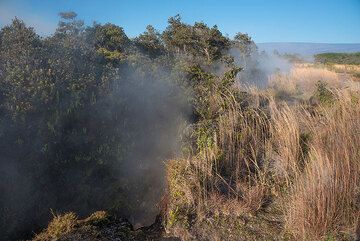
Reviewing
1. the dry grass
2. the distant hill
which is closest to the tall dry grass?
the dry grass

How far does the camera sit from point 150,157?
6.68m

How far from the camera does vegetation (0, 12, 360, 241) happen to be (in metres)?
4.87

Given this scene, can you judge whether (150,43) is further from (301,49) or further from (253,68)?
(301,49)

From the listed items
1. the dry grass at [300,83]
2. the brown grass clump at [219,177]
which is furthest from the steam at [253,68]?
the brown grass clump at [219,177]

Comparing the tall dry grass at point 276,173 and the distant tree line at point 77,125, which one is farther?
the distant tree line at point 77,125

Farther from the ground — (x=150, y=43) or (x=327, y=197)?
(x=150, y=43)

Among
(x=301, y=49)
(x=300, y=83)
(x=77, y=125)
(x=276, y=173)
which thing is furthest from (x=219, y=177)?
(x=301, y=49)

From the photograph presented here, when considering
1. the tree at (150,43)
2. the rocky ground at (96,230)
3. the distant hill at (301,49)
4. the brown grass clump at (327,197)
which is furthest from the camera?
the distant hill at (301,49)

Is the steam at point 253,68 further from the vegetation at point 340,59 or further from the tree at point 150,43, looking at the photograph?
the vegetation at point 340,59

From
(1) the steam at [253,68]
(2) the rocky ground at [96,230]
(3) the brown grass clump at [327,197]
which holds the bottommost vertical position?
(2) the rocky ground at [96,230]

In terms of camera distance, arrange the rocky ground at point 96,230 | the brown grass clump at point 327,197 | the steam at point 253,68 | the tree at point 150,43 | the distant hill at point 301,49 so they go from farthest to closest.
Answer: the distant hill at point 301,49 → the steam at point 253,68 → the tree at point 150,43 → the rocky ground at point 96,230 → the brown grass clump at point 327,197

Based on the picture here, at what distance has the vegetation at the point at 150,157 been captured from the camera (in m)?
4.87

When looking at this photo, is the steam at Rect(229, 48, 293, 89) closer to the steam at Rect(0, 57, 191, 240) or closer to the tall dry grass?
the steam at Rect(0, 57, 191, 240)

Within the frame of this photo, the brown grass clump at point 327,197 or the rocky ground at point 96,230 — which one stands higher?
the brown grass clump at point 327,197
